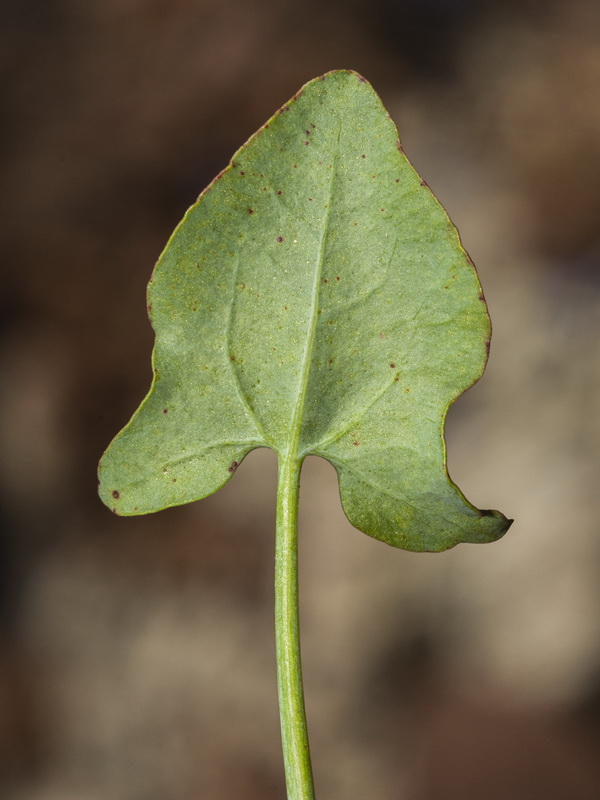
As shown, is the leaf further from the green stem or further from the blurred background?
the blurred background

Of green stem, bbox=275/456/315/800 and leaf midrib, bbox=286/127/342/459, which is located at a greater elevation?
leaf midrib, bbox=286/127/342/459

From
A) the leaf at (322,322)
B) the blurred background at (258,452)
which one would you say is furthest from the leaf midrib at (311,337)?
the blurred background at (258,452)

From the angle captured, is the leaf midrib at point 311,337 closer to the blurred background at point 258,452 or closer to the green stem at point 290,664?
the green stem at point 290,664

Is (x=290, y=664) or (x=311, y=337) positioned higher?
(x=311, y=337)

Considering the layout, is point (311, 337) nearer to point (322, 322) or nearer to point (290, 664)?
point (322, 322)

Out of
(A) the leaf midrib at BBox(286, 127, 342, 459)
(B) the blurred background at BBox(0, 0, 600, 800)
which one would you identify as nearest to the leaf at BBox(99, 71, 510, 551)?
(A) the leaf midrib at BBox(286, 127, 342, 459)

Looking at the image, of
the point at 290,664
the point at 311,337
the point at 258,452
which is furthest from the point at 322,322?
the point at 258,452
